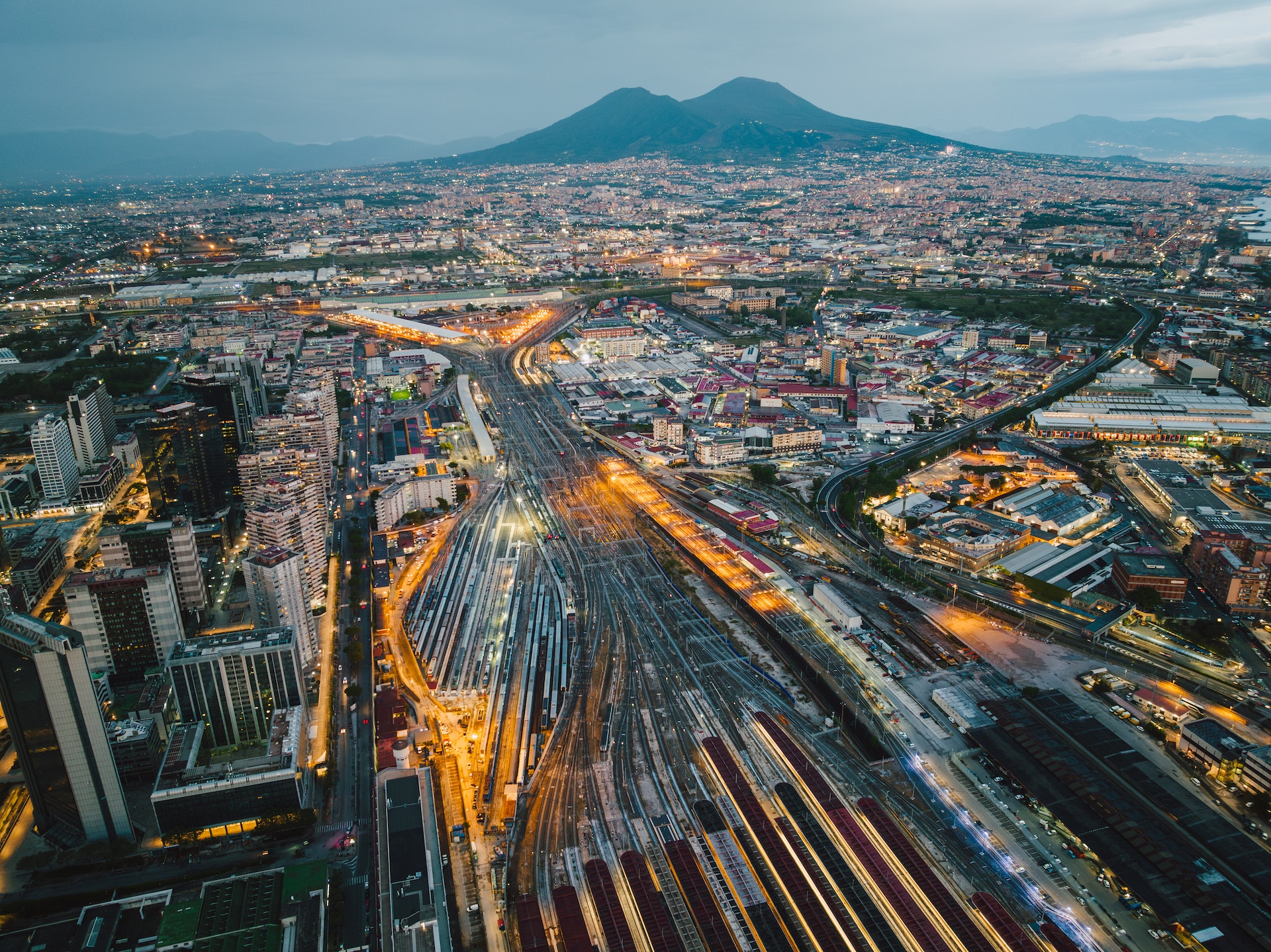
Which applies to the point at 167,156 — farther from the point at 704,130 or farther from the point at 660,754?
the point at 660,754

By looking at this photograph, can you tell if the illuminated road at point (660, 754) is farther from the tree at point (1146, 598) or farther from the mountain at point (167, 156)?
the mountain at point (167, 156)

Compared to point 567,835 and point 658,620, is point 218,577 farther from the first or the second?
point 567,835

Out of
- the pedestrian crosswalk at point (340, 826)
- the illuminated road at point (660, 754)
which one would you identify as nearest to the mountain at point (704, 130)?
the illuminated road at point (660, 754)

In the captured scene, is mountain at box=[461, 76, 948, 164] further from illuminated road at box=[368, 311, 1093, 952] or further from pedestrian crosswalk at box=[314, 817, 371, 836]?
pedestrian crosswalk at box=[314, 817, 371, 836]

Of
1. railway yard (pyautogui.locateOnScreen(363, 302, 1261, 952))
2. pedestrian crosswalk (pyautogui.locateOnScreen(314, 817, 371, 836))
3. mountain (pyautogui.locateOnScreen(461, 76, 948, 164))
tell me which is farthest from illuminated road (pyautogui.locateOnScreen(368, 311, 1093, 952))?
mountain (pyautogui.locateOnScreen(461, 76, 948, 164))

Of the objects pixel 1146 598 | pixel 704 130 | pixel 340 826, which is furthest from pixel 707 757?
pixel 704 130

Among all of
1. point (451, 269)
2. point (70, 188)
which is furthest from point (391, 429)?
point (70, 188)

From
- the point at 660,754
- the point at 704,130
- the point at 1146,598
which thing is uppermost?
the point at 704,130
